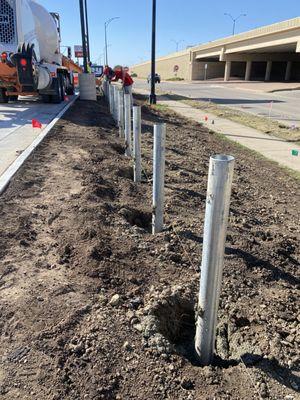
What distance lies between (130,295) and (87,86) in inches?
694

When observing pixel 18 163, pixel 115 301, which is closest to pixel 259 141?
pixel 18 163

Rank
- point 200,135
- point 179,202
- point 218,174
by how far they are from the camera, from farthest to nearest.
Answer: point 200,135 → point 179,202 → point 218,174

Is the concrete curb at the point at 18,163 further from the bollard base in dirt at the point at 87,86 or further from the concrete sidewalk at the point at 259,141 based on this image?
the bollard base in dirt at the point at 87,86

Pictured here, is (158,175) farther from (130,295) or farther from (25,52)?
(25,52)

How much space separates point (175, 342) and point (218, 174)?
1520 millimetres

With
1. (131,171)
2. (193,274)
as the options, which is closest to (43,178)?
(131,171)

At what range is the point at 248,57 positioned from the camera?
67750 mm

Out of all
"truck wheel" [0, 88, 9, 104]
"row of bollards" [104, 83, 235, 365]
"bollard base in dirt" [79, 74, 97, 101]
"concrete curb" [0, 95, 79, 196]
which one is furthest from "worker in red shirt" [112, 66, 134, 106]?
"row of bollards" [104, 83, 235, 365]

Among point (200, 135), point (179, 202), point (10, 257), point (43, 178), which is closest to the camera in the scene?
point (10, 257)

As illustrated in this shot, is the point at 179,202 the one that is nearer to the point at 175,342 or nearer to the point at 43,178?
Answer: the point at 43,178

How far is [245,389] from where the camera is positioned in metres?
2.50

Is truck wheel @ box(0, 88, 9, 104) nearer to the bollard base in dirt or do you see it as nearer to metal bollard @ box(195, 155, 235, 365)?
the bollard base in dirt

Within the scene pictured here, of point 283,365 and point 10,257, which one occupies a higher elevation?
point 10,257

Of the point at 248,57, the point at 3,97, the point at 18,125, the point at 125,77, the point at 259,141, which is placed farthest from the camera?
the point at 248,57
